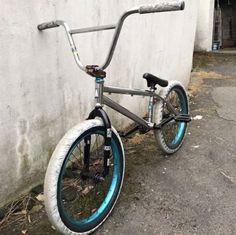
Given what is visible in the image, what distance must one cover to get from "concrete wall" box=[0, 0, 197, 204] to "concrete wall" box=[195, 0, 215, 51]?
256 inches

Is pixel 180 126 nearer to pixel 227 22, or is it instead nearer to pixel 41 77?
pixel 41 77

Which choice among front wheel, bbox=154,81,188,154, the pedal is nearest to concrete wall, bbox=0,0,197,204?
front wheel, bbox=154,81,188,154

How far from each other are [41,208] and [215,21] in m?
10.4

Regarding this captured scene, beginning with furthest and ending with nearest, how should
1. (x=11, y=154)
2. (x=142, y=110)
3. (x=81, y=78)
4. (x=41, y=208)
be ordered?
(x=142, y=110), (x=81, y=78), (x=41, y=208), (x=11, y=154)

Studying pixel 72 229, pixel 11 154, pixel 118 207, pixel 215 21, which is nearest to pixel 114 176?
pixel 118 207

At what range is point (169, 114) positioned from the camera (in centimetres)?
364

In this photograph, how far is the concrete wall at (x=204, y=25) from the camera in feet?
32.2

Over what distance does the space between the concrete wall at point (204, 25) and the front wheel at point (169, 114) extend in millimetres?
6765

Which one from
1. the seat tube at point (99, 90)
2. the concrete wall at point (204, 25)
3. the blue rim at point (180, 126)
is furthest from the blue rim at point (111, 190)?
the concrete wall at point (204, 25)

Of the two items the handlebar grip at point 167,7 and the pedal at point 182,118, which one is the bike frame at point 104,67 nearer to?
the handlebar grip at point 167,7

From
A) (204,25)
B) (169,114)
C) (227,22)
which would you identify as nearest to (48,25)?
(169,114)

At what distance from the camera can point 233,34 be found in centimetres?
1316

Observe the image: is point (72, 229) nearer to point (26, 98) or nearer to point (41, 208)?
point (41, 208)

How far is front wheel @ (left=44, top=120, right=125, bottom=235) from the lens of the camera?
2.22 m
